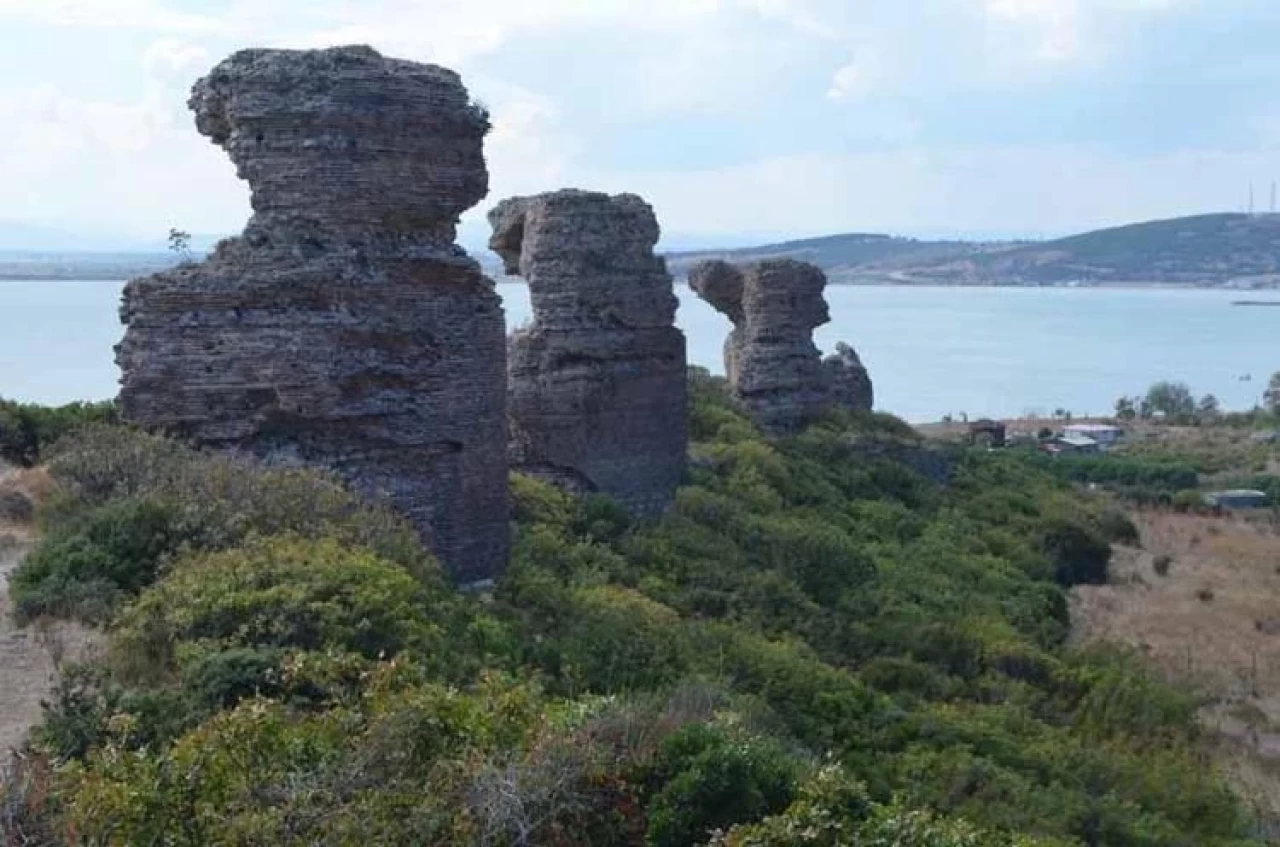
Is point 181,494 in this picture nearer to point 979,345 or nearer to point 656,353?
point 656,353

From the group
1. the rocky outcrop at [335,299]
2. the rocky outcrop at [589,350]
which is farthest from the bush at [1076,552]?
the rocky outcrop at [335,299]

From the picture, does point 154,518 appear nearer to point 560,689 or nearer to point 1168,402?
point 560,689

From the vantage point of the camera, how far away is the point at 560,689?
909 cm

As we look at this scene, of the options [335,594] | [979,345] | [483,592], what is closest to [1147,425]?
[979,345]

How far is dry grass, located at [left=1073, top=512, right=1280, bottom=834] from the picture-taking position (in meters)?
16.1

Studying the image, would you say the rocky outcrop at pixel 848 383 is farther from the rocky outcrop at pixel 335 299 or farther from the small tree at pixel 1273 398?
the small tree at pixel 1273 398

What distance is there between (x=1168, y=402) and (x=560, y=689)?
60.3 metres

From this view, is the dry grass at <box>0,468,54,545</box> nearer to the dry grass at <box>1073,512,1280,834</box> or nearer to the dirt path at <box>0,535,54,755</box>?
the dirt path at <box>0,535,54,755</box>

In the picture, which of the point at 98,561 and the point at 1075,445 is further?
the point at 1075,445

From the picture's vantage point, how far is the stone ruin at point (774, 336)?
2506 centimetres

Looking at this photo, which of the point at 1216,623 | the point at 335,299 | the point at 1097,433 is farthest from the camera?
the point at 1097,433

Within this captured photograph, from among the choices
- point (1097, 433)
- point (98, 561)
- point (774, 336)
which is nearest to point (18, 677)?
point (98, 561)

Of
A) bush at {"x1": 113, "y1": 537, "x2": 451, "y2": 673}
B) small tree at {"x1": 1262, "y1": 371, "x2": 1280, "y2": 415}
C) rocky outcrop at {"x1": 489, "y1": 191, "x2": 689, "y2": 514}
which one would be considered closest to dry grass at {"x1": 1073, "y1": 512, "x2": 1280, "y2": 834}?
rocky outcrop at {"x1": 489, "y1": 191, "x2": 689, "y2": 514}

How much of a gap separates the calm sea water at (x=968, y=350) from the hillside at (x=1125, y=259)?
4105mm
